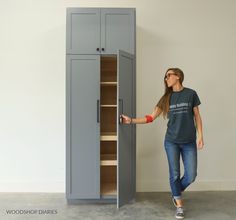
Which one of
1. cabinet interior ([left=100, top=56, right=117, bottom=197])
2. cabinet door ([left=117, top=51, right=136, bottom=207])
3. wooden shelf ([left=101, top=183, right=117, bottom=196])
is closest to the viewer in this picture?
cabinet door ([left=117, top=51, right=136, bottom=207])

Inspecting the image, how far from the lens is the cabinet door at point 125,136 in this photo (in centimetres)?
303

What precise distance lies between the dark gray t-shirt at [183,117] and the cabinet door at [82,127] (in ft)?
2.87

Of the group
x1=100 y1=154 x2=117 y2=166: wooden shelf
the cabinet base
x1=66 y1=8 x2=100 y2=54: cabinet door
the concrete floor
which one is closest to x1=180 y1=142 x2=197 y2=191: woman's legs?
the concrete floor

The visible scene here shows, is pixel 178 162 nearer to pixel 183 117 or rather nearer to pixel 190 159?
pixel 190 159

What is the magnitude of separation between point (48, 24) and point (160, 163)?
2442mm

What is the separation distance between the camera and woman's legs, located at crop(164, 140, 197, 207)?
115 inches

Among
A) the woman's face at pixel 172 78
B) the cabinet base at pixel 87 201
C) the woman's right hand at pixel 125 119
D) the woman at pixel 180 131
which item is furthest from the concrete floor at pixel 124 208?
the woman's face at pixel 172 78

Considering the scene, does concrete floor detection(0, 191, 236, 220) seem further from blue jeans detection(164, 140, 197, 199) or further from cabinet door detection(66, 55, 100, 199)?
blue jeans detection(164, 140, 197, 199)

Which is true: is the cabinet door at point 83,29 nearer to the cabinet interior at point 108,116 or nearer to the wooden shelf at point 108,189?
the cabinet interior at point 108,116

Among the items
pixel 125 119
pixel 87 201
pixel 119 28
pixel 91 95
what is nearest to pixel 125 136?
pixel 125 119

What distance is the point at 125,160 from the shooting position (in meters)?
3.16

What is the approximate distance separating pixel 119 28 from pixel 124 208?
2.09 m

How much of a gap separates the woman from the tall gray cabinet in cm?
50

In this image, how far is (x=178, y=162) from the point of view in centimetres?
297
